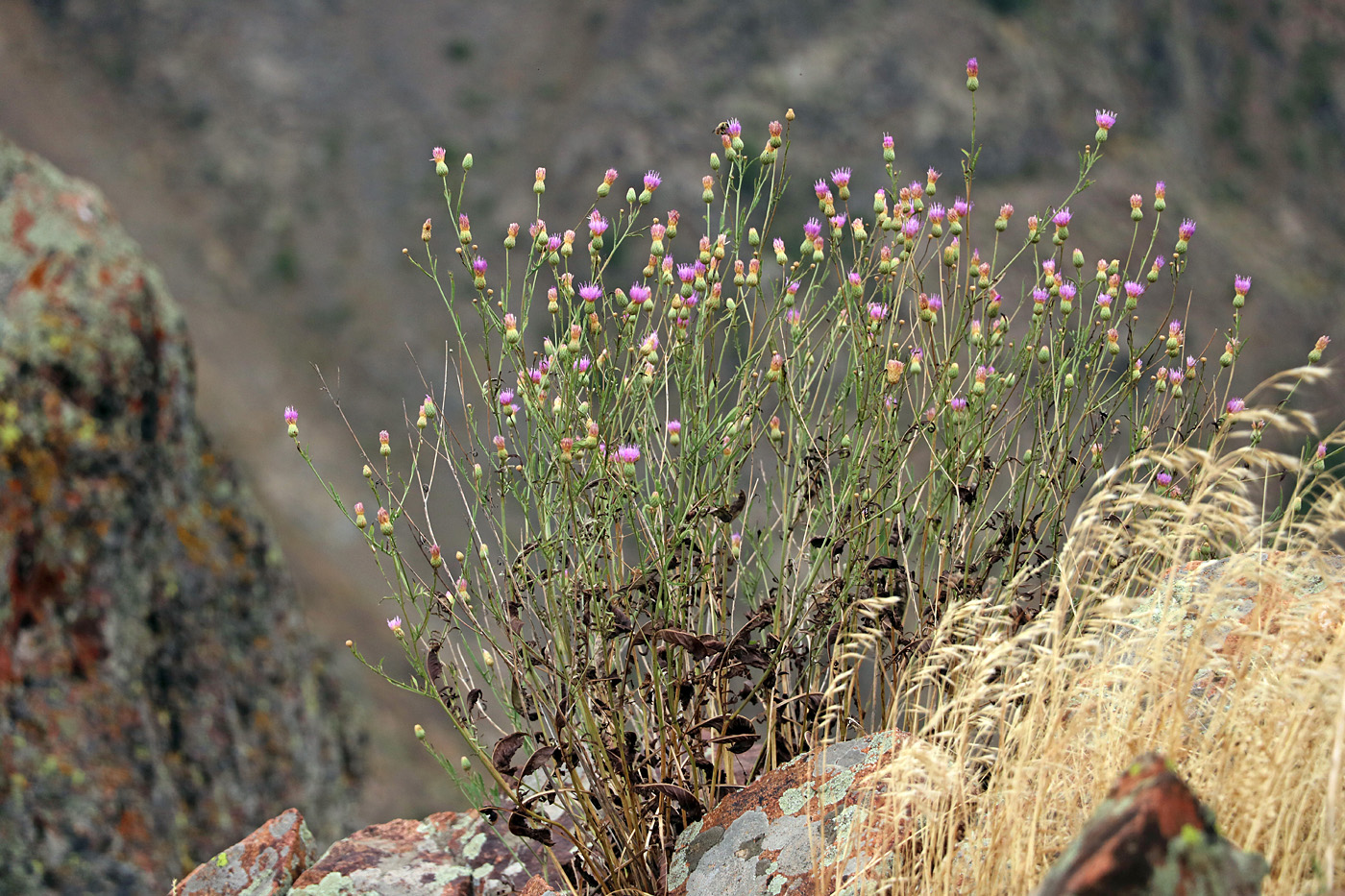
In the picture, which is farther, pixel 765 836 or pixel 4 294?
pixel 4 294

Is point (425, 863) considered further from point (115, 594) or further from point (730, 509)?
point (115, 594)

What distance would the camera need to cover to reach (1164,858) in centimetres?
124

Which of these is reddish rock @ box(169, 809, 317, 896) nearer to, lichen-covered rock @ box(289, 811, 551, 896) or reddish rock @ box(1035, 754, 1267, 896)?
lichen-covered rock @ box(289, 811, 551, 896)

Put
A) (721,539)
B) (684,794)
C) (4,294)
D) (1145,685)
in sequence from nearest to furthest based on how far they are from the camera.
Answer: (1145,685) < (684,794) < (721,539) < (4,294)

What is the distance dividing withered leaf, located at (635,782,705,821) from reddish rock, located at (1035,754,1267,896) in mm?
992

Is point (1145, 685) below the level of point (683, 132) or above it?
below

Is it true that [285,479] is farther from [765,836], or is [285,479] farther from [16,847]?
[765,836]

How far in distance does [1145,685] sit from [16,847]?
4810 millimetres

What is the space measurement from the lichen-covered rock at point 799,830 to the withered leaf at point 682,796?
0.07 m

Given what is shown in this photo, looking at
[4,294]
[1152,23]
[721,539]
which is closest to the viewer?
[721,539]

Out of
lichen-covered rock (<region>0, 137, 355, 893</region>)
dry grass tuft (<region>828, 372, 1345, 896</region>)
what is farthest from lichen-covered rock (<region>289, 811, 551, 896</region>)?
lichen-covered rock (<region>0, 137, 355, 893</region>)

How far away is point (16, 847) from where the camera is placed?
4.45 metres

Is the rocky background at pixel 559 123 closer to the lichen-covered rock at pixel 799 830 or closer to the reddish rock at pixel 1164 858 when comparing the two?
the lichen-covered rock at pixel 799 830

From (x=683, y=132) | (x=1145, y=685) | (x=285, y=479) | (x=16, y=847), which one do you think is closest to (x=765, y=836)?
(x=1145, y=685)
